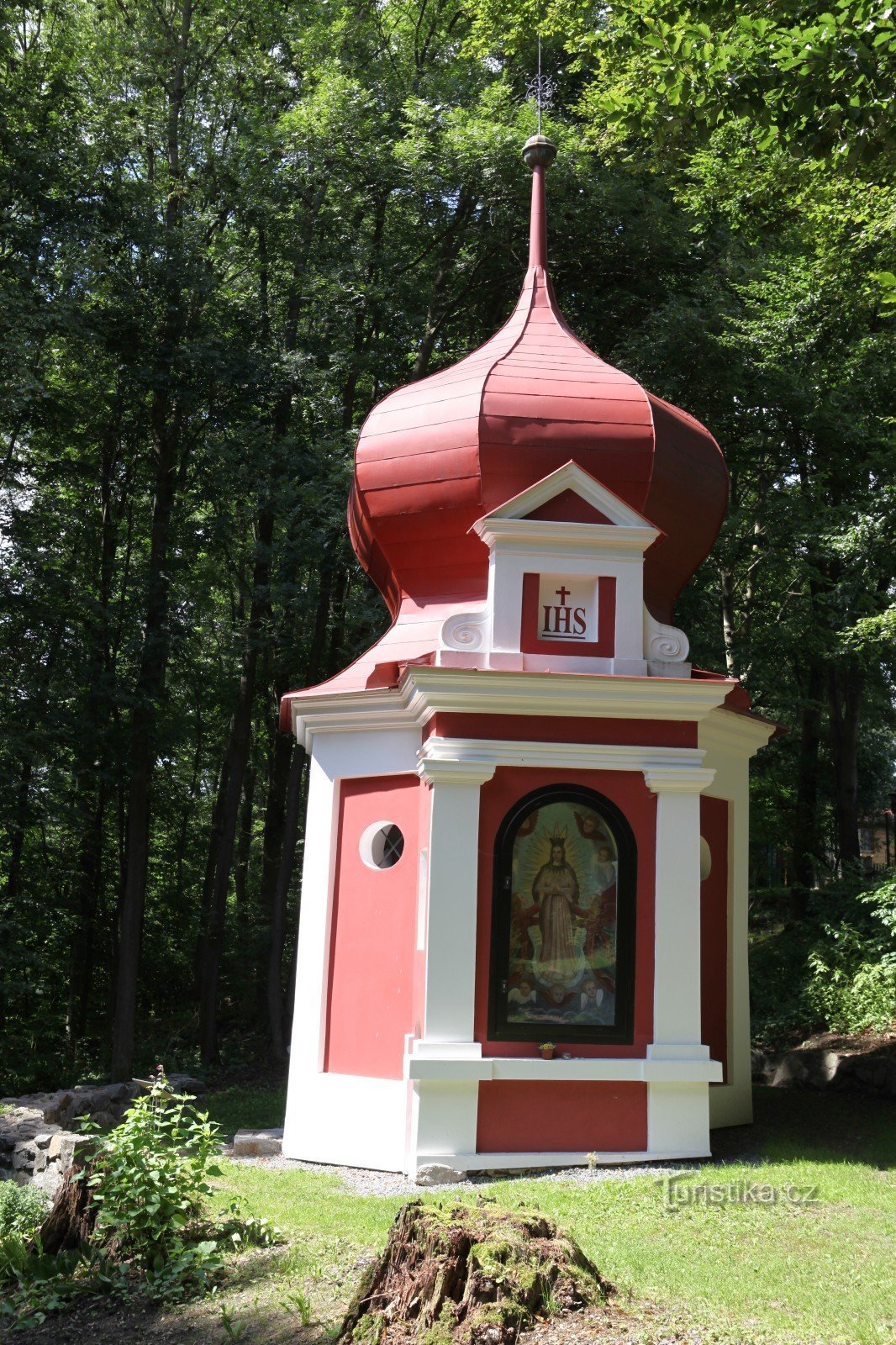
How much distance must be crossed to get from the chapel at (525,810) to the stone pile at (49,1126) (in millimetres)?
1778

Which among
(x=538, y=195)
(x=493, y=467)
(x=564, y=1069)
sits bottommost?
(x=564, y=1069)

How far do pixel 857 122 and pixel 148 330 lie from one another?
12421 mm

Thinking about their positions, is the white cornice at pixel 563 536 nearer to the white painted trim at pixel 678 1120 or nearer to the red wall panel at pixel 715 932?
the red wall panel at pixel 715 932

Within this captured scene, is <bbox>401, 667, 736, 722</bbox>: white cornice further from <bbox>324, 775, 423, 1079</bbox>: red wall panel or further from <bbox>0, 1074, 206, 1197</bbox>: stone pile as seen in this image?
<bbox>0, 1074, 206, 1197</bbox>: stone pile

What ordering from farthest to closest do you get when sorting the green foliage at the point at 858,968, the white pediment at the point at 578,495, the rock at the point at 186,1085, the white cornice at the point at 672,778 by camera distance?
the rock at the point at 186,1085 < the green foliage at the point at 858,968 < the white pediment at the point at 578,495 < the white cornice at the point at 672,778

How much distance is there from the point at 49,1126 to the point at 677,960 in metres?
5.96

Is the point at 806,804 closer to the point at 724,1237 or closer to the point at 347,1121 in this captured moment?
the point at 347,1121

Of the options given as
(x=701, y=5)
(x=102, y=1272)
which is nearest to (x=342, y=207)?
(x=701, y=5)

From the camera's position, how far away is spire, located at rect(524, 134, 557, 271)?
13.1m

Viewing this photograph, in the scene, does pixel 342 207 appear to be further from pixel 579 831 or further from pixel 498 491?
pixel 579 831

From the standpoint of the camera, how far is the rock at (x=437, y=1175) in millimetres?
8484

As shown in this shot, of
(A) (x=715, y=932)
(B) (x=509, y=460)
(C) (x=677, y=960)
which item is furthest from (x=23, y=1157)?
(B) (x=509, y=460)

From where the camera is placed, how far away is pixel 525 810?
9242 mm

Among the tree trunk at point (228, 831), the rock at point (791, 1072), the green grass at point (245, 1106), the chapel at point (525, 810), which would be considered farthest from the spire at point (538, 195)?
the green grass at point (245, 1106)
